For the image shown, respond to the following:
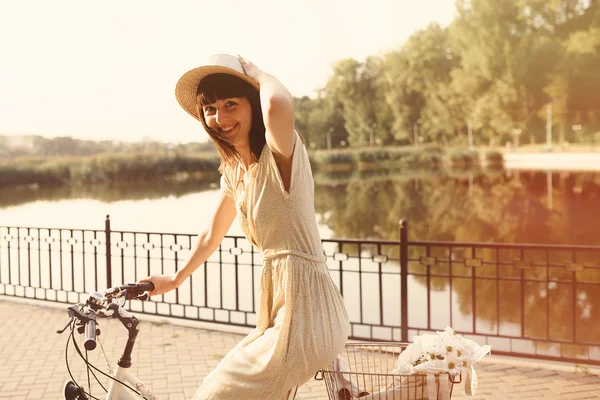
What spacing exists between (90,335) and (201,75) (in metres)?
0.92

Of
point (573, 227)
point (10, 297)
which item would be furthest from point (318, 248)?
point (573, 227)

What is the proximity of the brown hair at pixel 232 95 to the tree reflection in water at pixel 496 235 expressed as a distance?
380 centimetres

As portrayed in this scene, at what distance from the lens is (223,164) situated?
2547mm

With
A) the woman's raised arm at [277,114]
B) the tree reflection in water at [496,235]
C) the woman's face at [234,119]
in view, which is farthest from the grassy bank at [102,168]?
the woman's raised arm at [277,114]

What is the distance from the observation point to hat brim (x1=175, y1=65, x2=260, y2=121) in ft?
7.38

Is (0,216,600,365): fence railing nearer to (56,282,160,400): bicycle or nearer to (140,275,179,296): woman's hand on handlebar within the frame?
(140,275,179,296): woman's hand on handlebar

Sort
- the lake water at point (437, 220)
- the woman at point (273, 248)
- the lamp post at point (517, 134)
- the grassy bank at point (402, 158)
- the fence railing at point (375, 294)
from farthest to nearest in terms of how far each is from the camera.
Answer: the grassy bank at point (402, 158) → the lamp post at point (517, 134) → the lake water at point (437, 220) → the fence railing at point (375, 294) → the woman at point (273, 248)

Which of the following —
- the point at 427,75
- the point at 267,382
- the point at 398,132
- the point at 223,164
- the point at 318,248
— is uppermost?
the point at 427,75

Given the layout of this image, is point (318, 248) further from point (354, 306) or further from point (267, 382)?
point (354, 306)

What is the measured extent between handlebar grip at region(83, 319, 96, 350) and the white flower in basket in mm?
980

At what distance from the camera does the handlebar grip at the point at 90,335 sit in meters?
1.99

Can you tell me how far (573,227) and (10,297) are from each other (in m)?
24.2

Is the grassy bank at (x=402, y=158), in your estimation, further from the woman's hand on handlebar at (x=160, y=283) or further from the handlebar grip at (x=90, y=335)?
the handlebar grip at (x=90, y=335)

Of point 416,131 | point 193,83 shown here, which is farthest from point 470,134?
point 193,83
